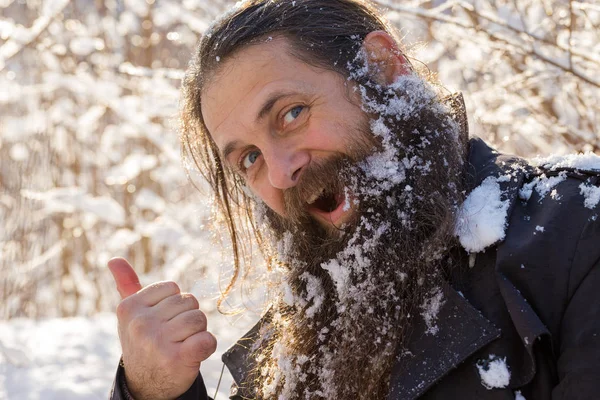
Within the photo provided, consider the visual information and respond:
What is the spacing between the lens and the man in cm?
153

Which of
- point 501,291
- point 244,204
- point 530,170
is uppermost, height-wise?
point 244,204

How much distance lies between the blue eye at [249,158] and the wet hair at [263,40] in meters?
0.25

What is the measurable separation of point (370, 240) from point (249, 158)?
51 centimetres

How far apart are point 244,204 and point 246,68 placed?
630 mm

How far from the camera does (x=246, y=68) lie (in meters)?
1.99

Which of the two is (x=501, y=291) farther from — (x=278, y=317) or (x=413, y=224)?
(x=278, y=317)

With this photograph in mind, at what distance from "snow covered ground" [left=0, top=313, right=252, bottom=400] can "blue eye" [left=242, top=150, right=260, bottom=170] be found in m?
0.85

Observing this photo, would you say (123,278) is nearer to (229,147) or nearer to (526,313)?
(229,147)

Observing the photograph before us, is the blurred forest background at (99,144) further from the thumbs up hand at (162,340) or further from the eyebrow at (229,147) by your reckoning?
the thumbs up hand at (162,340)

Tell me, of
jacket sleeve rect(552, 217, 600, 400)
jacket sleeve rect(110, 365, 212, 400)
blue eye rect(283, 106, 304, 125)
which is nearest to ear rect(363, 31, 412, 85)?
blue eye rect(283, 106, 304, 125)

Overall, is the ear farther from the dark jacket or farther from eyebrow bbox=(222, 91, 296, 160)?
the dark jacket

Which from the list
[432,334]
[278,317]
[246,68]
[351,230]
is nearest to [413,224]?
[351,230]

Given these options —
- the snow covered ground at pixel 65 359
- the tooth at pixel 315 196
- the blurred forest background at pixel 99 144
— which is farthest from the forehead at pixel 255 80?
the blurred forest background at pixel 99 144

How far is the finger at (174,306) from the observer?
1.91 metres
